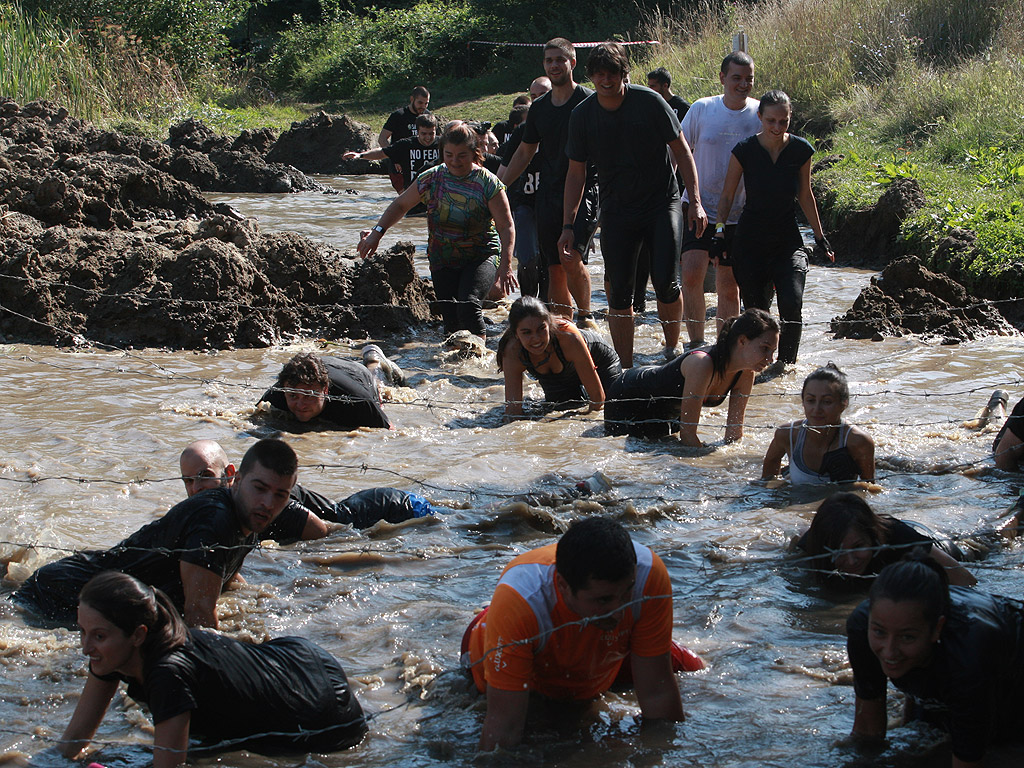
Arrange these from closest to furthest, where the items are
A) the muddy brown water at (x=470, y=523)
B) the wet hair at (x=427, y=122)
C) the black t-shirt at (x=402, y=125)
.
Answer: the muddy brown water at (x=470, y=523) → the wet hair at (x=427, y=122) → the black t-shirt at (x=402, y=125)

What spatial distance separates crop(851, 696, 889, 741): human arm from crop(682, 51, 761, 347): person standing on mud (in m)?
5.10

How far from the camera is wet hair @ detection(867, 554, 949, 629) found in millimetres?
3072

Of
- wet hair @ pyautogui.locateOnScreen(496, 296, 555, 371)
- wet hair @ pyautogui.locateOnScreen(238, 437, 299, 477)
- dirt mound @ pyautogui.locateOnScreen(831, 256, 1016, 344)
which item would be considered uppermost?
wet hair @ pyautogui.locateOnScreen(496, 296, 555, 371)

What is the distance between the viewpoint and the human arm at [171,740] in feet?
10.8

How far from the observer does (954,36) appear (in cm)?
1809

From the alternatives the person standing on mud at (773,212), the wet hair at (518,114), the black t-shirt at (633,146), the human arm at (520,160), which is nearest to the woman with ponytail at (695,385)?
the black t-shirt at (633,146)

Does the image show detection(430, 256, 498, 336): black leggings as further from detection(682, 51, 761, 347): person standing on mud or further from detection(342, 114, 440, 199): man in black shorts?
detection(342, 114, 440, 199): man in black shorts

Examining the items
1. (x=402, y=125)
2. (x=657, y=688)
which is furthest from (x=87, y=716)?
(x=402, y=125)

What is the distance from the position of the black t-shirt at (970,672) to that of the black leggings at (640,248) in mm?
4634

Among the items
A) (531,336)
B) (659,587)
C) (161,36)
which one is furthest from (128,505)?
(161,36)

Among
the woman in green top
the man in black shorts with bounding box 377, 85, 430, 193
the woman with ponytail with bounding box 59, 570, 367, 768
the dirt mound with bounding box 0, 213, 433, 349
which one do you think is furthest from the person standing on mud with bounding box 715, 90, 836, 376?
the man in black shorts with bounding box 377, 85, 430, 193

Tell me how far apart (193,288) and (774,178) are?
4.81 meters

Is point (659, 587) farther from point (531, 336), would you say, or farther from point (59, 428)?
point (59, 428)

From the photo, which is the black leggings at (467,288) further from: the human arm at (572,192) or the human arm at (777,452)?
the human arm at (777,452)
